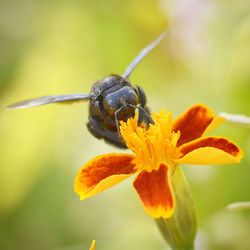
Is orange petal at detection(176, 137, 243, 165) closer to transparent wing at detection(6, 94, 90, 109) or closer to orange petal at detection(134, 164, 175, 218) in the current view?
orange petal at detection(134, 164, 175, 218)

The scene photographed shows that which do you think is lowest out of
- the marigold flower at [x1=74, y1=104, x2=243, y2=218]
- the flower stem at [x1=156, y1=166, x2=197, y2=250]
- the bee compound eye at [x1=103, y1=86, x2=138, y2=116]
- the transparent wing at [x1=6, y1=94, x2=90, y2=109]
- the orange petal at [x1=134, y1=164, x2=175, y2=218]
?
the flower stem at [x1=156, y1=166, x2=197, y2=250]

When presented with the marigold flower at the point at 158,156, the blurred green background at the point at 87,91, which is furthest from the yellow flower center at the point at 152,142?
the blurred green background at the point at 87,91

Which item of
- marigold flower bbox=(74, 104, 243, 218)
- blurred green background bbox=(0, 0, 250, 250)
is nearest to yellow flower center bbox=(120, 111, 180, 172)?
marigold flower bbox=(74, 104, 243, 218)

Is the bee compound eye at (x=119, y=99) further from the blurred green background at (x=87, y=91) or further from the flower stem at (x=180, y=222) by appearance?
the blurred green background at (x=87, y=91)

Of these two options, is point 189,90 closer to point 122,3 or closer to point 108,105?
point 122,3

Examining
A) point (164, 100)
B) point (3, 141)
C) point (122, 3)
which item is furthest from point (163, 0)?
point (3, 141)

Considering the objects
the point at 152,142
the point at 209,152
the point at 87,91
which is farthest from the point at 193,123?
the point at 87,91
